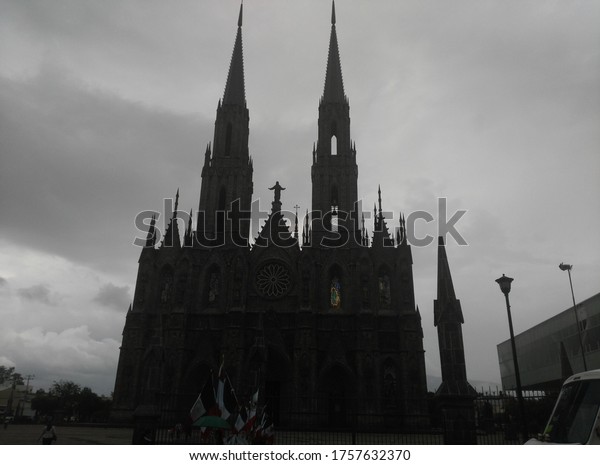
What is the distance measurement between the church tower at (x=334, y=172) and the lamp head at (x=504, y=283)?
22731mm

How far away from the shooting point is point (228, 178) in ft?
140

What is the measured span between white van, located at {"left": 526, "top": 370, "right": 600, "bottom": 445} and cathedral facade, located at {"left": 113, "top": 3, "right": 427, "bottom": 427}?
23809 millimetres

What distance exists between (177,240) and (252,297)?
8400 mm

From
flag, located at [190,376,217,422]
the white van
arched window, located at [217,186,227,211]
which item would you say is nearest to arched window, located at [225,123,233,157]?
arched window, located at [217,186,227,211]

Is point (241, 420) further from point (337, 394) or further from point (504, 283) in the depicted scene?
point (337, 394)

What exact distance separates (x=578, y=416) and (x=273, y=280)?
30.6 meters

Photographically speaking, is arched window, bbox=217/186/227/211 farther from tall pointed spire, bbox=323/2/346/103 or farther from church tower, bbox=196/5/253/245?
tall pointed spire, bbox=323/2/346/103

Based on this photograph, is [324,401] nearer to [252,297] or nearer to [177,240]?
[252,297]

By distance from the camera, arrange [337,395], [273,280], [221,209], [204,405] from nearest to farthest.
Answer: [204,405] → [337,395] → [273,280] → [221,209]

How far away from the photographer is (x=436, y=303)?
659 inches

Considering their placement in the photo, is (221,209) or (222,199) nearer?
(221,209)

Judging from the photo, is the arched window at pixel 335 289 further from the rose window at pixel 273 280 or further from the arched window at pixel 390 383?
the arched window at pixel 390 383

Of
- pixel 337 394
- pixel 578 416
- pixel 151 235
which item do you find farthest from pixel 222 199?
pixel 578 416

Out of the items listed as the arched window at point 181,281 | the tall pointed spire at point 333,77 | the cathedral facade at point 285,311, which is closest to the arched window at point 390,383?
the cathedral facade at point 285,311
